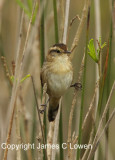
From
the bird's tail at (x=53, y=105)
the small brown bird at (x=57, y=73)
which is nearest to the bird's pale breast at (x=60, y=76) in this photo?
the small brown bird at (x=57, y=73)

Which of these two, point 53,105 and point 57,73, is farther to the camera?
point 53,105

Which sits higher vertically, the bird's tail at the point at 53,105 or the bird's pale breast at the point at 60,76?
the bird's pale breast at the point at 60,76

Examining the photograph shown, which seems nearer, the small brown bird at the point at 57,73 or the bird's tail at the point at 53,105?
the small brown bird at the point at 57,73

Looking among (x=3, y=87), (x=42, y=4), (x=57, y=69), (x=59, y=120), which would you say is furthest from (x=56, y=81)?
(x=3, y=87)

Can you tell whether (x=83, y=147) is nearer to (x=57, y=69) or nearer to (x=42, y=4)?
(x=57, y=69)

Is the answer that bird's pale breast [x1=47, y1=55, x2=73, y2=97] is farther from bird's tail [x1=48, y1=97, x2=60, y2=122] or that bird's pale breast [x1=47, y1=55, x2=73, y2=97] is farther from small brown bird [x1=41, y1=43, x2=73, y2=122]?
bird's tail [x1=48, y1=97, x2=60, y2=122]

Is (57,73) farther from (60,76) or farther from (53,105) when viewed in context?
(53,105)

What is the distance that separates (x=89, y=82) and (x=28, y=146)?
109 centimetres

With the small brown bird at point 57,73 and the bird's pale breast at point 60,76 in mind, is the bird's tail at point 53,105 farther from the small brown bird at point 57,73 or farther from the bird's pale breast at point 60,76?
the bird's pale breast at point 60,76

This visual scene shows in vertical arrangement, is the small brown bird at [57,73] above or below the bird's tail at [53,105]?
above

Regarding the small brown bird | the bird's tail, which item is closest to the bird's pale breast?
the small brown bird

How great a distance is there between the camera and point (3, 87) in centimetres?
300

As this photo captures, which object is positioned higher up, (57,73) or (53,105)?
(57,73)

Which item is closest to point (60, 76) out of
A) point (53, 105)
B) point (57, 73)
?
point (57, 73)
